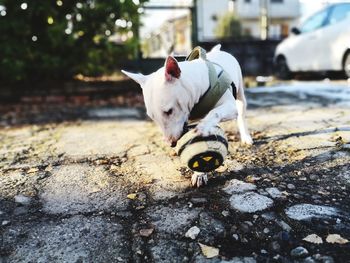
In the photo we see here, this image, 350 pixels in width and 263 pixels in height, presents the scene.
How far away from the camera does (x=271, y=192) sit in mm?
2117

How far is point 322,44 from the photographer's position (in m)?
7.50

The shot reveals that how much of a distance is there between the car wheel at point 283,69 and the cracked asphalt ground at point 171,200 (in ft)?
19.2

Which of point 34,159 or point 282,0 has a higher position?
point 282,0

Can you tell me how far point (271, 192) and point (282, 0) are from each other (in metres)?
30.7

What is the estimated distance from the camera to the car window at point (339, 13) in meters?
7.12

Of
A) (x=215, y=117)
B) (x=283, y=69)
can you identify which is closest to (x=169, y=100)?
(x=215, y=117)

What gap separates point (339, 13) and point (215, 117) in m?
6.47

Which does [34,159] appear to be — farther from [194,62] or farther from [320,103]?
[320,103]

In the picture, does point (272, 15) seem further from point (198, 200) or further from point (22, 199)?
point (22, 199)

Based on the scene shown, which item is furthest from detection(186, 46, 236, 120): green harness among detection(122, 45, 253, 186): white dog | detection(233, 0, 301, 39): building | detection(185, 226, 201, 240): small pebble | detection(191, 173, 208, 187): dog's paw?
detection(233, 0, 301, 39): building

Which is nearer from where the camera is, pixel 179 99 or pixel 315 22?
pixel 179 99

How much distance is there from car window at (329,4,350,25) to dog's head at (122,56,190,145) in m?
6.23

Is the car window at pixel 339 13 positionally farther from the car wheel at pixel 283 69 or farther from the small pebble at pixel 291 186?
the small pebble at pixel 291 186

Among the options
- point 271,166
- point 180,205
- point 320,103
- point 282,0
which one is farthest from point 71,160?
point 282,0
